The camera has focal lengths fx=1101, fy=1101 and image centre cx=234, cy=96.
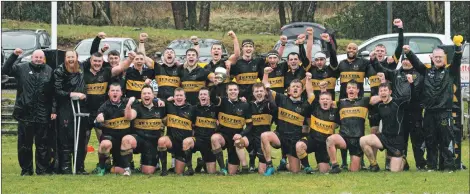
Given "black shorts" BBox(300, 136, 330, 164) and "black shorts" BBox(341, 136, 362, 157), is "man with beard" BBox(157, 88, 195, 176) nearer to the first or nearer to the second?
"black shorts" BBox(300, 136, 330, 164)

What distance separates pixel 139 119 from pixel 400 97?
411 cm

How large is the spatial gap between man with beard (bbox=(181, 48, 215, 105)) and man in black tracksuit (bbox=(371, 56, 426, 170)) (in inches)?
109

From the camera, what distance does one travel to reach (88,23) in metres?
42.6

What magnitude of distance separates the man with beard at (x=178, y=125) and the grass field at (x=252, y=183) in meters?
0.41

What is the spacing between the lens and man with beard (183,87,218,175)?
17.0 metres

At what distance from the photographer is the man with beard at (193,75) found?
17391mm

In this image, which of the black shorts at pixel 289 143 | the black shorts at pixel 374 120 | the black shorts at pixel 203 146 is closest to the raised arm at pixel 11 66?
the black shorts at pixel 203 146

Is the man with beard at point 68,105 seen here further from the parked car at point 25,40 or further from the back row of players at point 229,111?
the parked car at point 25,40

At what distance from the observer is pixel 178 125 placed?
1705 centimetres

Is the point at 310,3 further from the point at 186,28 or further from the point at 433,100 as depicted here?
the point at 433,100

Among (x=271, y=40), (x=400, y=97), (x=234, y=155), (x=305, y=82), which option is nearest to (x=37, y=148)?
(x=234, y=155)

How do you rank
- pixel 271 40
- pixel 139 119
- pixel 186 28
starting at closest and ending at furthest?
pixel 139 119 → pixel 271 40 → pixel 186 28

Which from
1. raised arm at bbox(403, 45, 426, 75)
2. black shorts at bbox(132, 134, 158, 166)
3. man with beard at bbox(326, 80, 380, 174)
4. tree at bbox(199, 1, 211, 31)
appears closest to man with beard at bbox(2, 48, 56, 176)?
black shorts at bbox(132, 134, 158, 166)

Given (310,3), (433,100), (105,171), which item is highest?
(310,3)
